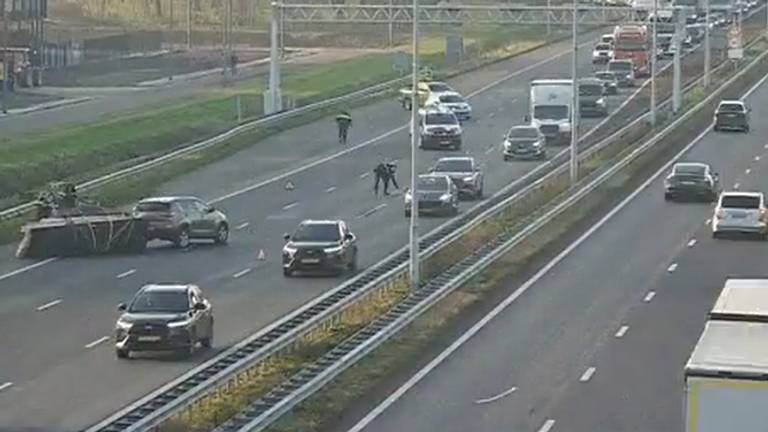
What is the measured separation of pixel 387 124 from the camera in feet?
296

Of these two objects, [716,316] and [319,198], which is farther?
[319,198]

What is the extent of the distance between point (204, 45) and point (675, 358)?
391 ft

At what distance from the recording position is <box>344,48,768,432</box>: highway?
30828mm

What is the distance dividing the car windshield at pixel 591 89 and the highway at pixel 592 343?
34.1m

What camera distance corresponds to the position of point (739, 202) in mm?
55594

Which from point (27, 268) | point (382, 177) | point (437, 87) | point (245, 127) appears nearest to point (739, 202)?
point (382, 177)

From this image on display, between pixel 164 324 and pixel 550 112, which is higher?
pixel 550 112

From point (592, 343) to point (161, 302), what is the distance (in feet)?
26.0

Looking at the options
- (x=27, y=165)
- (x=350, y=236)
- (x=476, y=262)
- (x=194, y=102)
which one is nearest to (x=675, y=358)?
(x=476, y=262)

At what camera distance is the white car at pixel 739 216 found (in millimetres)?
55188

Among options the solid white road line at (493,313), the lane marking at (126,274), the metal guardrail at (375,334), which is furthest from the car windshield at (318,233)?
the solid white road line at (493,313)

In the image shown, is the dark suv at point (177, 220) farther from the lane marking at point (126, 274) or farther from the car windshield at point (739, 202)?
the car windshield at point (739, 202)

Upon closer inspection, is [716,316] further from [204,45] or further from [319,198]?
[204,45]

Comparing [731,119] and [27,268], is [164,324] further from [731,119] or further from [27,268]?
[731,119]
